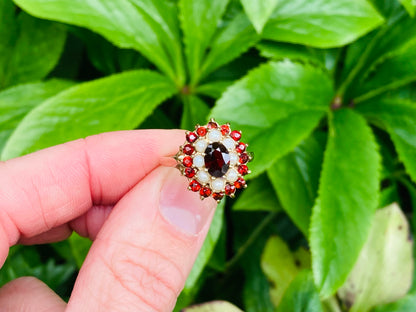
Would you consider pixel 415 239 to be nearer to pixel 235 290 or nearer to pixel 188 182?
pixel 235 290

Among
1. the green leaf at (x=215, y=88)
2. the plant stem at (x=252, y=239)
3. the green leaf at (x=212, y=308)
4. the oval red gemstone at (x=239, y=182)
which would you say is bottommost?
the plant stem at (x=252, y=239)

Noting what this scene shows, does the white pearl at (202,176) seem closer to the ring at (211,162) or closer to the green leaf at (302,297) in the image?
the ring at (211,162)

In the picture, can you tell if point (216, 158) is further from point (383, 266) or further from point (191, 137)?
point (383, 266)

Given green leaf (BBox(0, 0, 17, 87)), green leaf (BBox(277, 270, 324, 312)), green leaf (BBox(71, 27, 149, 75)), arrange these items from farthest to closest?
green leaf (BBox(71, 27, 149, 75))
green leaf (BBox(0, 0, 17, 87))
green leaf (BBox(277, 270, 324, 312))

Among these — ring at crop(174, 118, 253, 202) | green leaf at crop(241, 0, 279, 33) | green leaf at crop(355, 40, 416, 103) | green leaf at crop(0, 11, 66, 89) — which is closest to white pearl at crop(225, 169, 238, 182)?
ring at crop(174, 118, 253, 202)

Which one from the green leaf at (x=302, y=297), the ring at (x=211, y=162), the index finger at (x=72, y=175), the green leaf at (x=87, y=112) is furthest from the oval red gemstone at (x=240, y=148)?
the green leaf at (x=302, y=297)

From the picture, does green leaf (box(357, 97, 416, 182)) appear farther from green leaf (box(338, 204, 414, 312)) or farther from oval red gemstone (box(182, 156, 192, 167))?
oval red gemstone (box(182, 156, 192, 167))
